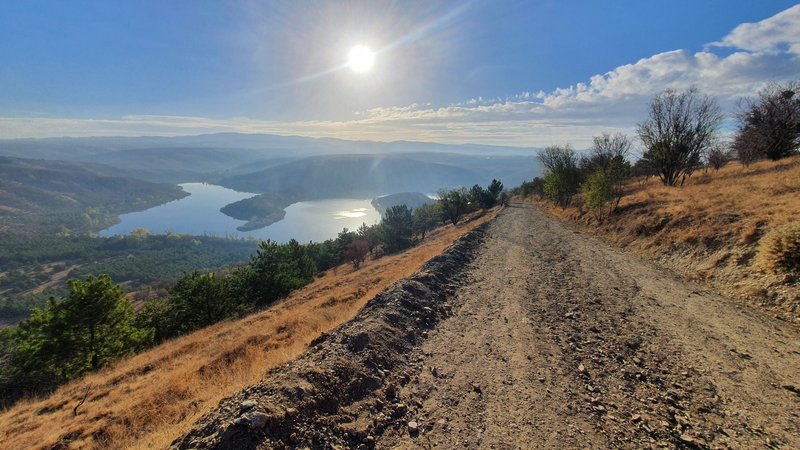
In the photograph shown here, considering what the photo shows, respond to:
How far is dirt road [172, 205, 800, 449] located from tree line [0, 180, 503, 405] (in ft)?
82.0

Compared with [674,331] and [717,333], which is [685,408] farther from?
[717,333]

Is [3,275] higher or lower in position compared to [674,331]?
lower

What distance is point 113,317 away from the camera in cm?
2558

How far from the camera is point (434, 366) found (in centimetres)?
912

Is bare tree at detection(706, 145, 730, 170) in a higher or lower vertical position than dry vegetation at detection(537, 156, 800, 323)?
higher

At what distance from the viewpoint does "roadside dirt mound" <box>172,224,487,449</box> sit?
5977 millimetres

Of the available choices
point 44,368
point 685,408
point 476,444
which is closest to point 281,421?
point 476,444

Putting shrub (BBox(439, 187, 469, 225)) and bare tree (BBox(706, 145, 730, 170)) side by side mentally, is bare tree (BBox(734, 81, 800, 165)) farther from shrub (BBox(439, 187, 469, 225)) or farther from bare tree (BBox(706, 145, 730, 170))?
shrub (BBox(439, 187, 469, 225))

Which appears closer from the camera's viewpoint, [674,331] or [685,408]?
[685,408]

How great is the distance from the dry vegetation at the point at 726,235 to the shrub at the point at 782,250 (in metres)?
0.09

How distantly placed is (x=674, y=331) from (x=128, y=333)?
114ft

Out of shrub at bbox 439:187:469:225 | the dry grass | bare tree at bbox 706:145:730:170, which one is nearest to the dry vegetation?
the dry grass

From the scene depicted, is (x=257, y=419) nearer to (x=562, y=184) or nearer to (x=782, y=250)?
(x=782, y=250)

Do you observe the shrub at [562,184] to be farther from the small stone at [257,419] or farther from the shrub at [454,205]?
the small stone at [257,419]
